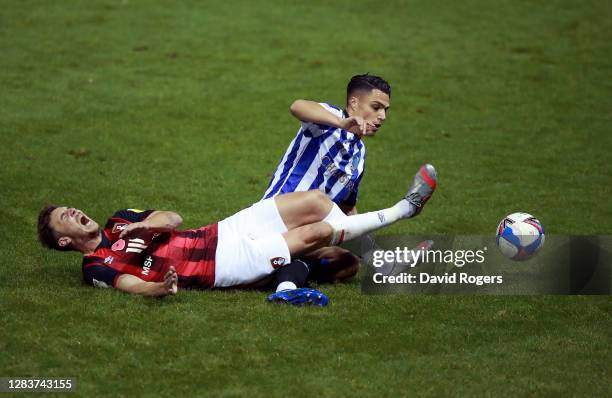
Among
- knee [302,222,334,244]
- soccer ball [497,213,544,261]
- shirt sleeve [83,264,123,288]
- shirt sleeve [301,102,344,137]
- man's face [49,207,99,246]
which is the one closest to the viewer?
shirt sleeve [83,264,123,288]

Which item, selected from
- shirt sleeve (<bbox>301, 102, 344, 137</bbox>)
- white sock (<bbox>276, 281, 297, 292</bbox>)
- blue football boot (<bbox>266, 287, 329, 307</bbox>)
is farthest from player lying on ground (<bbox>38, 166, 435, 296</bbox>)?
shirt sleeve (<bbox>301, 102, 344, 137</bbox>)

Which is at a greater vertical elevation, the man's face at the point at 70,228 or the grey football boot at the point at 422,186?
the grey football boot at the point at 422,186

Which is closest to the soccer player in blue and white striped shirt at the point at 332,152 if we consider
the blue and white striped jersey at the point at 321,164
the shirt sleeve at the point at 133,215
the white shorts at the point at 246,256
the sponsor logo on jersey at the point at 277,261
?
the blue and white striped jersey at the point at 321,164

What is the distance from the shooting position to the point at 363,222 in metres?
7.71

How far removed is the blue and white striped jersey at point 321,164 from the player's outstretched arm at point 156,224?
1.07 meters

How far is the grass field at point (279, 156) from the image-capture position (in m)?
6.16

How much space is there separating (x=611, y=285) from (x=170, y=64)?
9495mm

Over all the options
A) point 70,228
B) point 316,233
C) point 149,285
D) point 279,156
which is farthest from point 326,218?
point 279,156

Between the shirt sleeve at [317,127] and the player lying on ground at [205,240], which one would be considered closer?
the player lying on ground at [205,240]

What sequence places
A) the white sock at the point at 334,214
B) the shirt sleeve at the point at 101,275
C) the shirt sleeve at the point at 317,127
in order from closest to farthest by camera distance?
1. the shirt sleeve at the point at 101,275
2. the white sock at the point at 334,214
3. the shirt sleeve at the point at 317,127

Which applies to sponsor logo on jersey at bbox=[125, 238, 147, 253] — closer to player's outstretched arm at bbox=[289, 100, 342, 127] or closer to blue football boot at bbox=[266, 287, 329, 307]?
blue football boot at bbox=[266, 287, 329, 307]

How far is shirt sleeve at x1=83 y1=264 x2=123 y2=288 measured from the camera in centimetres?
727

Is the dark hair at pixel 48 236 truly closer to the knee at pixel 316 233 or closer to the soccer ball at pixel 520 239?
the knee at pixel 316 233

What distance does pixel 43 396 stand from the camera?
5.59 metres
